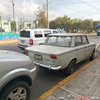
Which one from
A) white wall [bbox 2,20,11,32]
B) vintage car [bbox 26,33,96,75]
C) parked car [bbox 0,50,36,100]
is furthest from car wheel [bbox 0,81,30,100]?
white wall [bbox 2,20,11,32]

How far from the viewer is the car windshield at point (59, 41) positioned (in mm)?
4898

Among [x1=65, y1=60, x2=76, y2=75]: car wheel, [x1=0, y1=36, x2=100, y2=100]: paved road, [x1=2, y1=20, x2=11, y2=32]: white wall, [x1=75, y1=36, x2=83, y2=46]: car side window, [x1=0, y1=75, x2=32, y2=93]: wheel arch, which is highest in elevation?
[x1=2, y1=20, x2=11, y2=32]: white wall

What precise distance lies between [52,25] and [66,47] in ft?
176

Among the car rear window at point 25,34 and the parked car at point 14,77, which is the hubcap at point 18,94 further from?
the car rear window at point 25,34

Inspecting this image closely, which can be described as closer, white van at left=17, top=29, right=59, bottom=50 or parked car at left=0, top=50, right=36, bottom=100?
parked car at left=0, top=50, right=36, bottom=100

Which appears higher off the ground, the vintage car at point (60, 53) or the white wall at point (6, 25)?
the white wall at point (6, 25)

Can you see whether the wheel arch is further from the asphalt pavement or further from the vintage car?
the vintage car

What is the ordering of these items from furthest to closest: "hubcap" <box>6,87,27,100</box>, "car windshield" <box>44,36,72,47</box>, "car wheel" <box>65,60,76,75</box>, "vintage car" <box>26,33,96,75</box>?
"car windshield" <box>44,36,72,47</box> → "car wheel" <box>65,60,76,75</box> → "vintage car" <box>26,33,96,75</box> → "hubcap" <box>6,87,27,100</box>

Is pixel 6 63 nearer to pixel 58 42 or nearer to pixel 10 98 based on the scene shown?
pixel 10 98

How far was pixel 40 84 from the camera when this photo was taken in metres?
3.99

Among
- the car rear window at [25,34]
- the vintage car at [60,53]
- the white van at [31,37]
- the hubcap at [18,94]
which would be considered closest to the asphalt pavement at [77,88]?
the vintage car at [60,53]

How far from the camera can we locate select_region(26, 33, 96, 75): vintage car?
4078 mm

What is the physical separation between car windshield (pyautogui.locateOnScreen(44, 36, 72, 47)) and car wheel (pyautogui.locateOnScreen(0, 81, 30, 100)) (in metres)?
2.64

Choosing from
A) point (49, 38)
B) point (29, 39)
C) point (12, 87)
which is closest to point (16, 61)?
point (12, 87)
